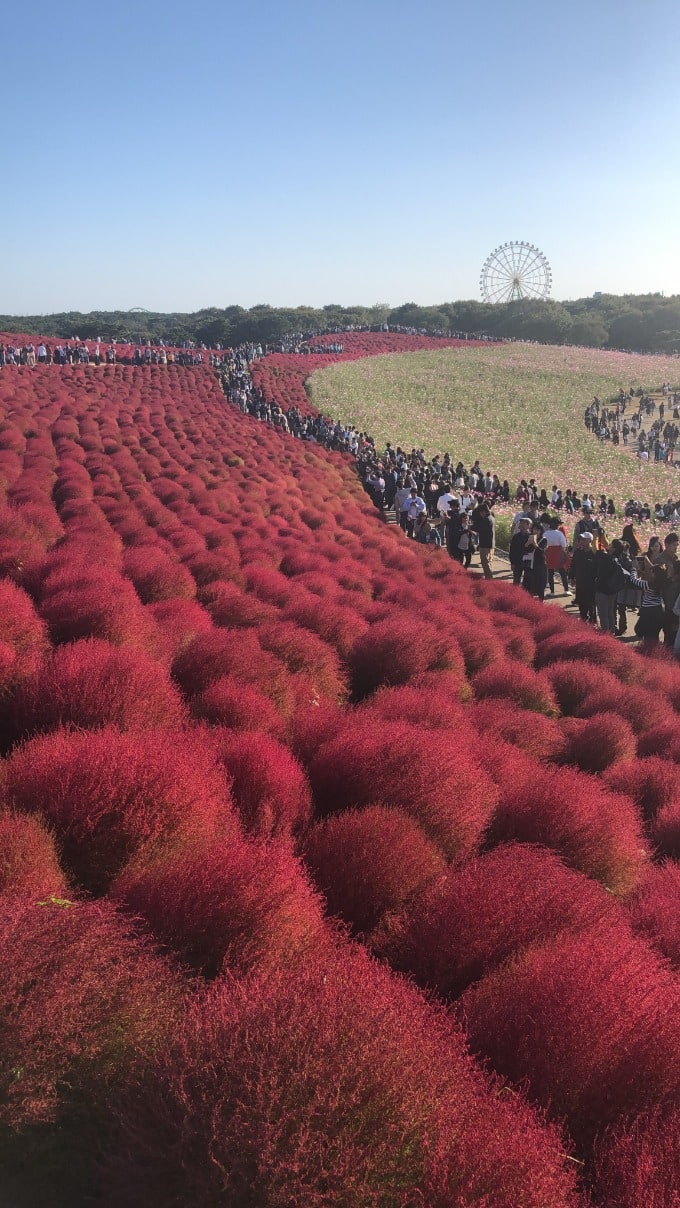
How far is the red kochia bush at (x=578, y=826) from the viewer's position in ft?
14.3

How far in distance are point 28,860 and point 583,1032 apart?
218 centimetres

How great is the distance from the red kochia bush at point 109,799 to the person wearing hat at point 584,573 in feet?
27.8

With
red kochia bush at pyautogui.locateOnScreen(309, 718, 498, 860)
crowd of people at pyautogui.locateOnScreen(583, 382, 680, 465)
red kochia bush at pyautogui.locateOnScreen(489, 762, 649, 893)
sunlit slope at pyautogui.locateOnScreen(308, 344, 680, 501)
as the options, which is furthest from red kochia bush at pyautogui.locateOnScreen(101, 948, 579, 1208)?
crowd of people at pyautogui.locateOnScreen(583, 382, 680, 465)

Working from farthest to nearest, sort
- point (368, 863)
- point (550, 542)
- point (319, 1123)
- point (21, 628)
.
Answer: point (550, 542), point (21, 628), point (368, 863), point (319, 1123)

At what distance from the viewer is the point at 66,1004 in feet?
7.29

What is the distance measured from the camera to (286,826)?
3955mm

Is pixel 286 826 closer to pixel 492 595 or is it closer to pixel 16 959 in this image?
pixel 16 959

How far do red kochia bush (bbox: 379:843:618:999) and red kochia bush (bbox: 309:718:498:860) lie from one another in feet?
1.86

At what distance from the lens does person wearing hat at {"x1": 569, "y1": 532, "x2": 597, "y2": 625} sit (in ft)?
35.9

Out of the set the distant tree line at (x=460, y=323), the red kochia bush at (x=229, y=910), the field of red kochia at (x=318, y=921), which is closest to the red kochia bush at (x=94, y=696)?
the field of red kochia at (x=318, y=921)

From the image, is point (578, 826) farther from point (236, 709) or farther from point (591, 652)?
point (591, 652)

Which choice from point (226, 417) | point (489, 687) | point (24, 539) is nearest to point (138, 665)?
point (489, 687)

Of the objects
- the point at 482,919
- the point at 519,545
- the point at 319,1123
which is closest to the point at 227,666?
the point at 482,919

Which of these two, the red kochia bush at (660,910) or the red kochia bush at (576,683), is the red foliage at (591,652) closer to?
the red kochia bush at (576,683)
